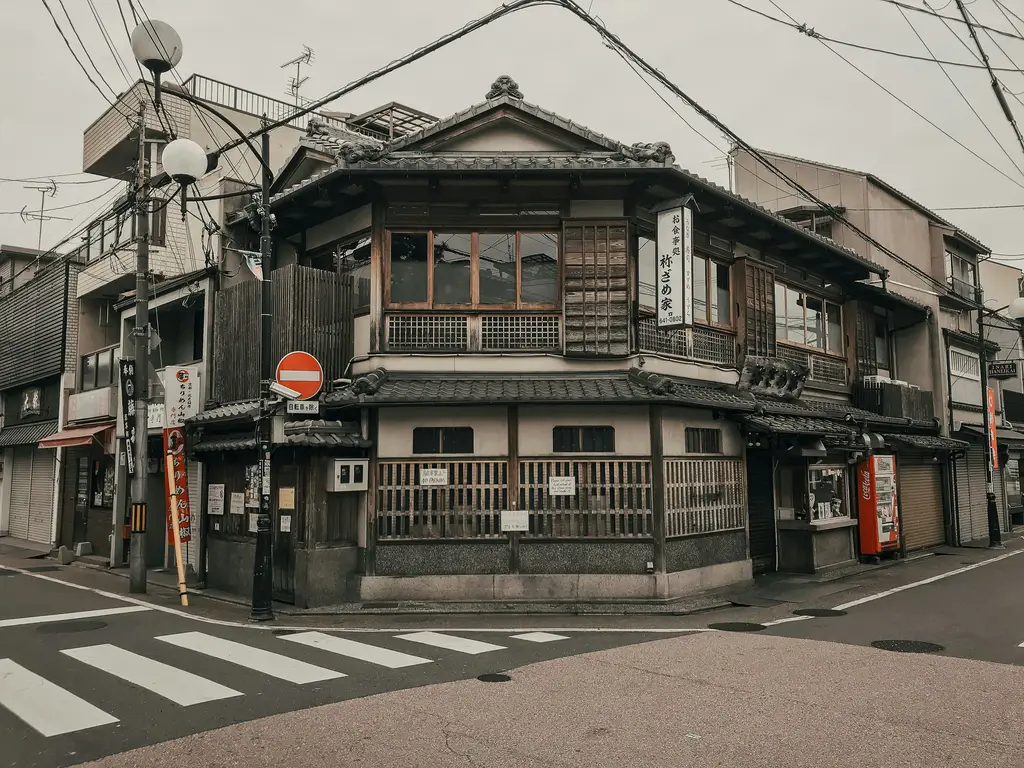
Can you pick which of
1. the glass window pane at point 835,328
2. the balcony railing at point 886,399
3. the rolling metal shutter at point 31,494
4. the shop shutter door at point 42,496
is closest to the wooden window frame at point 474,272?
the glass window pane at point 835,328

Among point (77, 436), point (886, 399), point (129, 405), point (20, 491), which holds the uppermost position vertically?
point (886, 399)

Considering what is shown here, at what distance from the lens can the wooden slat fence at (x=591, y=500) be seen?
45.1ft

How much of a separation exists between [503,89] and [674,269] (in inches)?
189

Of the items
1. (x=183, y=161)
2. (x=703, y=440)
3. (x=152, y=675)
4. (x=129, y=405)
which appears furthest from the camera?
(x=129, y=405)

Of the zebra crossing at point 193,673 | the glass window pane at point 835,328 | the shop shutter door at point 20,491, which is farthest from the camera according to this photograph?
the shop shutter door at point 20,491

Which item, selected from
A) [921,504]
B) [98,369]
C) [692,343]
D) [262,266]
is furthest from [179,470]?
[921,504]

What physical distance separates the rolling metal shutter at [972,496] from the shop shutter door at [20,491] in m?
32.5

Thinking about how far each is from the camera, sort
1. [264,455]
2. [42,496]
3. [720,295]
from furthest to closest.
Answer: [42,496]
[720,295]
[264,455]

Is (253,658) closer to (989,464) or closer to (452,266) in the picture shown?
(452,266)

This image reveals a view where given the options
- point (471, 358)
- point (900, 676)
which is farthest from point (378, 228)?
point (900, 676)

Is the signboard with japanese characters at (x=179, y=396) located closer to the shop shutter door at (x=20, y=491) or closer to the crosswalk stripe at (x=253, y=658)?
the crosswalk stripe at (x=253, y=658)

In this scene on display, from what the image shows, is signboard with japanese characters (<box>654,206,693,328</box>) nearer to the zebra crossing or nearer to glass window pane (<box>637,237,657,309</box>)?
glass window pane (<box>637,237,657,309</box>)

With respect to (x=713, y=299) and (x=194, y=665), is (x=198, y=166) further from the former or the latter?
(x=713, y=299)

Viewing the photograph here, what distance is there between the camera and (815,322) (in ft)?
67.6
